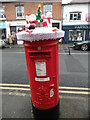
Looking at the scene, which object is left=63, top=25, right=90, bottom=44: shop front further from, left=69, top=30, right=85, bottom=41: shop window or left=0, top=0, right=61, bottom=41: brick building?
left=0, top=0, right=61, bottom=41: brick building

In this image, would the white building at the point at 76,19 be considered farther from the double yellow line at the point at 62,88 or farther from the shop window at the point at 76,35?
the double yellow line at the point at 62,88

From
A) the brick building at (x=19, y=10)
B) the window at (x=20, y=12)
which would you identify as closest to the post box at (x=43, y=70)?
the brick building at (x=19, y=10)

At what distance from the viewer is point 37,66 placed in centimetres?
179

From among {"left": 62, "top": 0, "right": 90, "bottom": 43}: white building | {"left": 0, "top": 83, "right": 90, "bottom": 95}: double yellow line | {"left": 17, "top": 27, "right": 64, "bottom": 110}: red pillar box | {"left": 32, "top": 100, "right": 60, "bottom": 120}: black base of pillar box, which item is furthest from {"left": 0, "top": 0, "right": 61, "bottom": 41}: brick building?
{"left": 32, "top": 100, "right": 60, "bottom": 120}: black base of pillar box

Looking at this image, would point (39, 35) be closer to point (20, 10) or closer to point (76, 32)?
point (76, 32)

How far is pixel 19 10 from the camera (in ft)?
47.5

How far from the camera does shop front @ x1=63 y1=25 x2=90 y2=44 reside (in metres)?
14.5

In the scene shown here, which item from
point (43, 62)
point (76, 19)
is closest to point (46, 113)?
point (43, 62)

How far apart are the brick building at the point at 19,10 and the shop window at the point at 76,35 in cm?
197

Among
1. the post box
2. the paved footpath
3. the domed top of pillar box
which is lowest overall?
the paved footpath

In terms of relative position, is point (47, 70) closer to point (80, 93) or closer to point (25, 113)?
point (25, 113)

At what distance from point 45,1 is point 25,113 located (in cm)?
1394

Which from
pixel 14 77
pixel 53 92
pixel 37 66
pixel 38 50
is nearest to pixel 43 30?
pixel 38 50

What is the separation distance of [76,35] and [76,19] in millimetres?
1962
